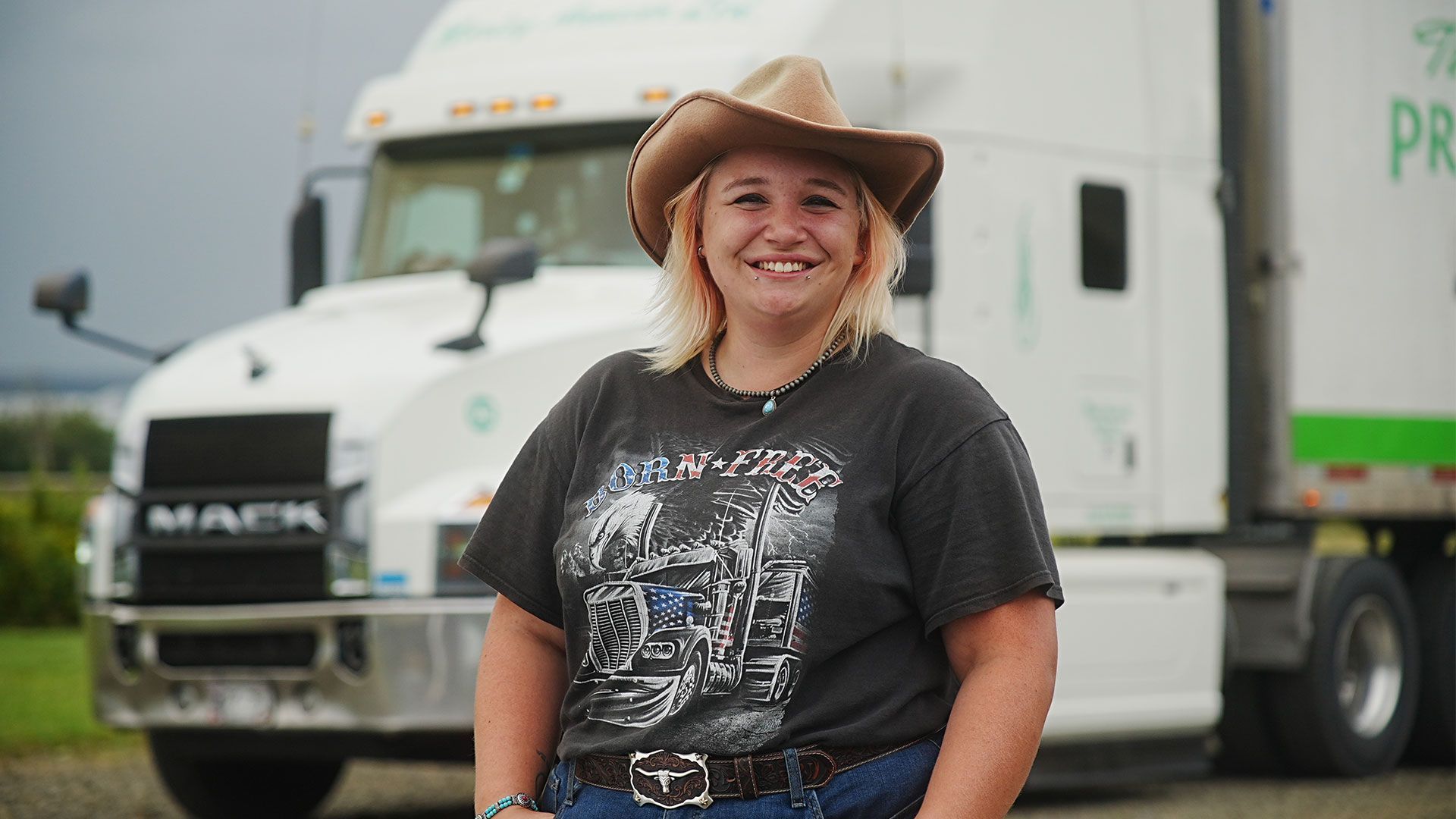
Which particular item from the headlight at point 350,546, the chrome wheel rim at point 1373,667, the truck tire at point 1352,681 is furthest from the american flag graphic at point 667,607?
the chrome wheel rim at point 1373,667

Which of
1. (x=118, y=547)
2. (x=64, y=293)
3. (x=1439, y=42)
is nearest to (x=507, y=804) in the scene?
(x=118, y=547)

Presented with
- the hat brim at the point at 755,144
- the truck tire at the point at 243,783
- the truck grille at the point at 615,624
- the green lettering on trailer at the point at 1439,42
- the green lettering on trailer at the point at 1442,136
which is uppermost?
the green lettering on trailer at the point at 1439,42

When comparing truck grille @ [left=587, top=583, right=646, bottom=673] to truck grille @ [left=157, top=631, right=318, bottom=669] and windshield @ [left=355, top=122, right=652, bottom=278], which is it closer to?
truck grille @ [left=157, top=631, right=318, bottom=669]

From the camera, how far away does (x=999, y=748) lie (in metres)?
2.34

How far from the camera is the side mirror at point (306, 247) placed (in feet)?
27.7

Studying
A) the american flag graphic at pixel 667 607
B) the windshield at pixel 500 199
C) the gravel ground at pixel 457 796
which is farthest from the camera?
the gravel ground at pixel 457 796

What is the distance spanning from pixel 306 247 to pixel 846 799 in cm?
650

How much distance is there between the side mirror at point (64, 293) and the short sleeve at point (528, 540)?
541cm

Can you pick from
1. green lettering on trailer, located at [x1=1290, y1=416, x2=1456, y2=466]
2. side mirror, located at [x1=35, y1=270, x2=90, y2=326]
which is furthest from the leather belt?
green lettering on trailer, located at [x1=1290, y1=416, x2=1456, y2=466]

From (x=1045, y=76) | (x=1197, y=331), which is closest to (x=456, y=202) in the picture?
(x=1045, y=76)

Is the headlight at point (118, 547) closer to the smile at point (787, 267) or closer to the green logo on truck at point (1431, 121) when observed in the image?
the smile at point (787, 267)

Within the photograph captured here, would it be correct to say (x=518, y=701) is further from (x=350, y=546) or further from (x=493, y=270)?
(x=493, y=270)

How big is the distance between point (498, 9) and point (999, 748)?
20.5 ft

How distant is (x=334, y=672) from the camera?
21.6ft
